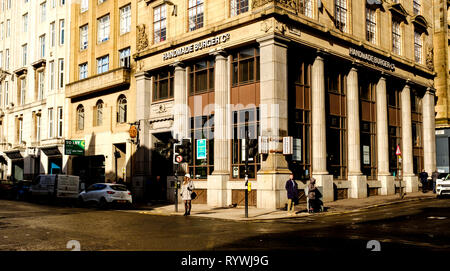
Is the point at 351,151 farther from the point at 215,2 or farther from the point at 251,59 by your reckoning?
the point at 215,2

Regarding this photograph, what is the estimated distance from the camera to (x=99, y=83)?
125 feet

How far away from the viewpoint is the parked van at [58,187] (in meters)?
30.8

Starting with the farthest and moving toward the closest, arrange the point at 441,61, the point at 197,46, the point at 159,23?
1. the point at 441,61
2. the point at 159,23
3. the point at 197,46

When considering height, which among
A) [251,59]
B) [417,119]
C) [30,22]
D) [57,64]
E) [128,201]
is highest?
[30,22]

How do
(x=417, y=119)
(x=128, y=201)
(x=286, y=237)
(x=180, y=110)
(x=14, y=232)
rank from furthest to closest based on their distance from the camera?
(x=417, y=119) < (x=180, y=110) < (x=128, y=201) < (x=14, y=232) < (x=286, y=237)

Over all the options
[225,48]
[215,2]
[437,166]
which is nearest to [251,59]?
[225,48]

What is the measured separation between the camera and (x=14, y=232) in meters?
14.7

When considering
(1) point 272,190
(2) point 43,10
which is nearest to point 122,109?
(1) point 272,190

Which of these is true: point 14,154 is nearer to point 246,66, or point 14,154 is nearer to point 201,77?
point 201,77

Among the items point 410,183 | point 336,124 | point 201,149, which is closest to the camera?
point 201,149

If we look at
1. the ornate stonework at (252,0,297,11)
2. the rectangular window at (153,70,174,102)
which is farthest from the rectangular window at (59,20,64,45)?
the ornate stonework at (252,0,297,11)

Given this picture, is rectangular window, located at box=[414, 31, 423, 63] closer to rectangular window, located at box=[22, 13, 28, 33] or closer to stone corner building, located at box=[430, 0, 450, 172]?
stone corner building, located at box=[430, 0, 450, 172]

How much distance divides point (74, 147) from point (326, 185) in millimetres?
22379

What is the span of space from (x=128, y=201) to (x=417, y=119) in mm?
25354
